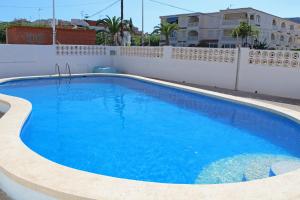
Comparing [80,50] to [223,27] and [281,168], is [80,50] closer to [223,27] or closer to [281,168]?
[281,168]

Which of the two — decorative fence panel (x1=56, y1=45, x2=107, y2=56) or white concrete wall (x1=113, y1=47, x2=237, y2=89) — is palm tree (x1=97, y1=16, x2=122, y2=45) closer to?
decorative fence panel (x1=56, y1=45, x2=107, y2=56)

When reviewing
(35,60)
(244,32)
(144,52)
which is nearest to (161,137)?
(144,52)

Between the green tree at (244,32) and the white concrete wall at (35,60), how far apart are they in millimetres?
29890

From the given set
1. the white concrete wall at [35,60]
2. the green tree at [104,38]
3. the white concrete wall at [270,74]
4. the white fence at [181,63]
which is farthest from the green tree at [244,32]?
the white concrete wall at [270,74]

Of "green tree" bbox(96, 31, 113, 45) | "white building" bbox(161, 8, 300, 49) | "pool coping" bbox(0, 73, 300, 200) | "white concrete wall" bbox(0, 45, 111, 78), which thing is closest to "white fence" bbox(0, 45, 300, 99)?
"white concrete wall" bbox(0, 45, 111, 78)

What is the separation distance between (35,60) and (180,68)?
292 inches

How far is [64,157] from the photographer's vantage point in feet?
17.5

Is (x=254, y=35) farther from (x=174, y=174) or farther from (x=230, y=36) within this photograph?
(x=174, y=174)

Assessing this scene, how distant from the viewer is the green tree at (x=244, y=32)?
1618 inches

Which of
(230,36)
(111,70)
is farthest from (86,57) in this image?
(230,36)

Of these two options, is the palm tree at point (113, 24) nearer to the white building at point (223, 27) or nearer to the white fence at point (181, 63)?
the white fence at point (181, 63)

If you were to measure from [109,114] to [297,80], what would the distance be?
610 centimetres

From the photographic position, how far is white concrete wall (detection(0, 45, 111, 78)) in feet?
46.9

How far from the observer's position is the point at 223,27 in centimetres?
4697
